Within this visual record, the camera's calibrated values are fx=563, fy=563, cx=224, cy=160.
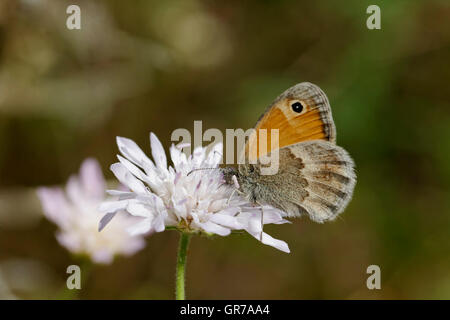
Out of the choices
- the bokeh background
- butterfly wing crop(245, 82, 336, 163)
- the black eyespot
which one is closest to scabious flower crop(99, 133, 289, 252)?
butterfly wing crop(245, 82, 336, 163)

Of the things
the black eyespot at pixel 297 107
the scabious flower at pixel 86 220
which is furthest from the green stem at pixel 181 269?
the scabious flower at pixel 86 220

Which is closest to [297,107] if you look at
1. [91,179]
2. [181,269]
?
[181,269]

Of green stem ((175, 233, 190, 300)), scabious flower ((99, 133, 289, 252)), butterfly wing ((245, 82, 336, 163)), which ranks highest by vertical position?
butterfly wing ((245, 82, 336, 163))

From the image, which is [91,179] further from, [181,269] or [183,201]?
[181,269]

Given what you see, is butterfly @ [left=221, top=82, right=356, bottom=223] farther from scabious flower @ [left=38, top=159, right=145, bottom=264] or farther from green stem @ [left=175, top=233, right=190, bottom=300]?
scabious flower @ [left=38, top=159, right=145, bottom=264]

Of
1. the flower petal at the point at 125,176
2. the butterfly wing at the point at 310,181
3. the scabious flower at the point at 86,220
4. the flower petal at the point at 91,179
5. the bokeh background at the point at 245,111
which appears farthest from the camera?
the bokeh background at the point at 245,111

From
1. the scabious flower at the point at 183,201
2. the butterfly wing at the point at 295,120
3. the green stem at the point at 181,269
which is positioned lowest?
the green stem at the point at 181,269

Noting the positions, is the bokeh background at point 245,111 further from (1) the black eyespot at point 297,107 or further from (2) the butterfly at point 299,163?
(1) the black eyespot at point 297,107
